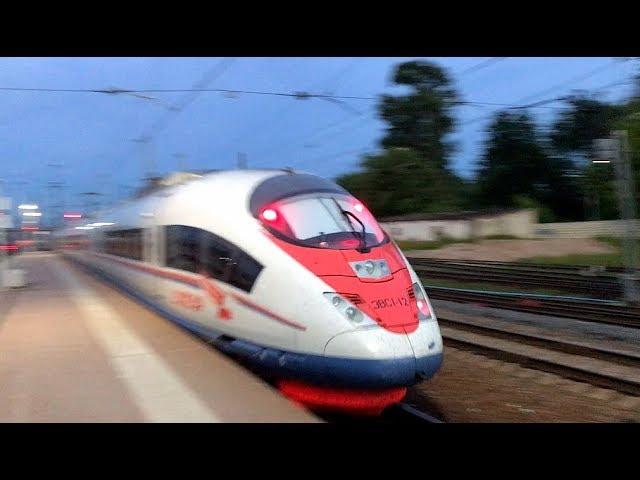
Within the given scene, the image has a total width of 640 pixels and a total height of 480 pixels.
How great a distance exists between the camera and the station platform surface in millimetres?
4676

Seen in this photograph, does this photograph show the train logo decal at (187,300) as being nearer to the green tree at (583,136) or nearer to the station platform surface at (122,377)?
the station platform surface at (122,377)

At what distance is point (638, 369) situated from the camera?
345 inches

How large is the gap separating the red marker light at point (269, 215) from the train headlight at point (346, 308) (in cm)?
121

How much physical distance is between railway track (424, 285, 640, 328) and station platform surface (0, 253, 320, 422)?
29.6ft

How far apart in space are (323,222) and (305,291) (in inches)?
41.8

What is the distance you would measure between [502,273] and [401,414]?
17.0 metres

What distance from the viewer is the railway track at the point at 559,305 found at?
12711mm

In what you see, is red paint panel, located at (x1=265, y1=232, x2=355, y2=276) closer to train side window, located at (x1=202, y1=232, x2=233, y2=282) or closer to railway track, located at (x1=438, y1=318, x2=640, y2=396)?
train side window, located at (x1=202, y1=232, x2=233, y2=282)

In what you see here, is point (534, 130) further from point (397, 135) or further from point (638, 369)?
point (638, 369)

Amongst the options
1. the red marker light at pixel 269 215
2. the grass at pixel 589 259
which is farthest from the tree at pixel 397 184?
the red marker light at pixel 269 215

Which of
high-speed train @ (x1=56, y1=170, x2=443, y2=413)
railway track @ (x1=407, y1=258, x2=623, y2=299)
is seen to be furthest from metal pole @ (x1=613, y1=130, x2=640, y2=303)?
high-speed train @ (x1=56, y1=170, x2=443, y2=413)
